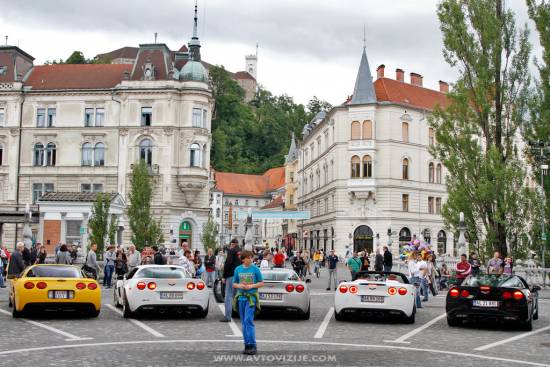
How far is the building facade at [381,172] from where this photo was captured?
2640 inches

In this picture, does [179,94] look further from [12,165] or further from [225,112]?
[225,112]

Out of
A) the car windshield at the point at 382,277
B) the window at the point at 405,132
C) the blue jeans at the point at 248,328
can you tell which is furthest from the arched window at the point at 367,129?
the blue jeans at the point at 248,328

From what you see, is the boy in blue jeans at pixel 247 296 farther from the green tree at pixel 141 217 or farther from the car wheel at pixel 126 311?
the green tree at pixel 141 217

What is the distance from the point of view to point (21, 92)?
6750 cm

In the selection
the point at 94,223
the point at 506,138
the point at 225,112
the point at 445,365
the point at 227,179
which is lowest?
the point at 445,365

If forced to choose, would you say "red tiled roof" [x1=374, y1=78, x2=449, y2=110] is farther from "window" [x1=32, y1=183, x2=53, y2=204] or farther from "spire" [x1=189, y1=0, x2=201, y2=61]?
"window" [x1=32, y1=183, x2=53, y2=204]

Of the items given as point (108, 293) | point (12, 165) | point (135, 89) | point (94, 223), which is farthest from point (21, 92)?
point (108, 293)

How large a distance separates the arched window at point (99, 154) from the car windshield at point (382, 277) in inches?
2077

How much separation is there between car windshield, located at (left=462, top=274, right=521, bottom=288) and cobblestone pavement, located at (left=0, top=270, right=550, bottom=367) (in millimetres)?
1005

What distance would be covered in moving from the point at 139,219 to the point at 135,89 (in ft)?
67.2

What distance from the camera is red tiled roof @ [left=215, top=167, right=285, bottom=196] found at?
131m

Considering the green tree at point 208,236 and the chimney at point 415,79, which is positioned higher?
the chimney at point 415,79

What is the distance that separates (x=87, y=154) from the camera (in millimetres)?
67375

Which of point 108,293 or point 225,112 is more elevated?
point 225,112
